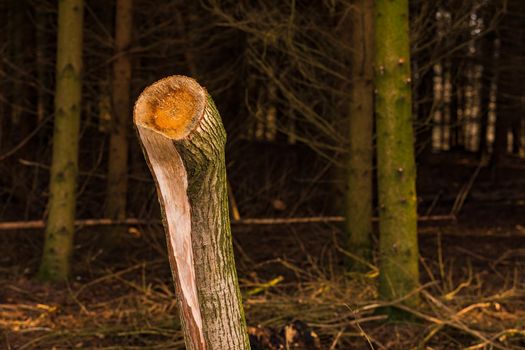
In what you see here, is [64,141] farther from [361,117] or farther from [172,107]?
[172,107]

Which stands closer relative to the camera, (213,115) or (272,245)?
(213,115)

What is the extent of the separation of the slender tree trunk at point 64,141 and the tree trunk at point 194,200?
6.48 metres

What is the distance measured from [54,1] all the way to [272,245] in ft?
17.8

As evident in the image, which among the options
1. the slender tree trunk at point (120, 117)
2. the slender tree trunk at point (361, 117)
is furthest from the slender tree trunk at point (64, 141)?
the slender tree trunk at point (361, 117)

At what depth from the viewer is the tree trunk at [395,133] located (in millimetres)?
6922

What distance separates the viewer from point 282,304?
7.22m

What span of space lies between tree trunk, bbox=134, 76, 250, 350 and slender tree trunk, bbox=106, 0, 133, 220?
27.1ft

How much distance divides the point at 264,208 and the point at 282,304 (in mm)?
6175

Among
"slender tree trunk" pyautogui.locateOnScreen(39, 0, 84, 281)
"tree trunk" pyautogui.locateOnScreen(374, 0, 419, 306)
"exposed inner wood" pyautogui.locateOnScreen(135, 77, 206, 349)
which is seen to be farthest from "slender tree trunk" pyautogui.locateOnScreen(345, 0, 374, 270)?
"exposed inner wood" pyautogui.locateOnScreen(135, 77, 206, 349)

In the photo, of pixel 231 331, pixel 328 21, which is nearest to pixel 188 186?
pixel 231 331

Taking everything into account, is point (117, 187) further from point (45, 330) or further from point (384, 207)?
point (384, 207)

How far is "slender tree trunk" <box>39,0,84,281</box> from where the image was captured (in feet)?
32.4

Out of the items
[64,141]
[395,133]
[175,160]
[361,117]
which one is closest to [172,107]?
[175,160]

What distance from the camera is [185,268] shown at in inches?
143
